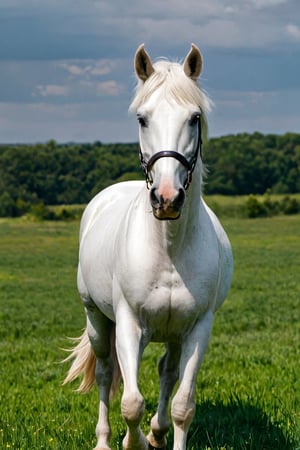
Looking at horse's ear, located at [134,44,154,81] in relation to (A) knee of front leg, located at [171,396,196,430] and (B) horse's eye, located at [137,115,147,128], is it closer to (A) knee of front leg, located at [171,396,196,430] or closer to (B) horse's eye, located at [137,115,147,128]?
(B) horse's eye, located at [137,115,147,128]

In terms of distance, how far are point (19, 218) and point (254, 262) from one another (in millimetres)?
50321

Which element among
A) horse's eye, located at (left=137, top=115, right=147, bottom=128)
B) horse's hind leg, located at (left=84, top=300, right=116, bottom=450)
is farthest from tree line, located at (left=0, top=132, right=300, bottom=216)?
horse's eye, located at (left=137, top=115, right=147, bottom=128)

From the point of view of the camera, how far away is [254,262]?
33500 mm

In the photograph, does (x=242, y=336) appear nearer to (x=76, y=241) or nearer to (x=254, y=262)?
(x=254, y=262)

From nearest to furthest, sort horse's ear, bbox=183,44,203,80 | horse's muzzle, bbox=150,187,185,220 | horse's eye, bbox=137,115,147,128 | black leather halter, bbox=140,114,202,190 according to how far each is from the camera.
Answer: horse's muzzle, bbox=150,187,185,220
black leather halter, bbox=140,114,202,190
horse's eye, bbox=137,115,147,128
horse's ear, bbox=183,44,203,80

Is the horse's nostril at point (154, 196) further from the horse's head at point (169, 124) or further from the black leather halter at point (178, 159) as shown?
the black leather halter at point (178, 159)

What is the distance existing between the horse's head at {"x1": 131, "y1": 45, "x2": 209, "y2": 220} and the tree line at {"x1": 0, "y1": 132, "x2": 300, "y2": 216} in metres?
69.3

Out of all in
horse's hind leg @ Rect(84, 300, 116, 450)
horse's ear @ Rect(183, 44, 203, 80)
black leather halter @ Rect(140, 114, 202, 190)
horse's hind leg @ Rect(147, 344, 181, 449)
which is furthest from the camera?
horse's hind leg @ Rect(84, 300, 116, 450)

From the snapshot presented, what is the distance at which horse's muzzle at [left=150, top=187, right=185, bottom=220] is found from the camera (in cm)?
439

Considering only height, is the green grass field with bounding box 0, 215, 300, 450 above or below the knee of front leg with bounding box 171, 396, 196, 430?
below

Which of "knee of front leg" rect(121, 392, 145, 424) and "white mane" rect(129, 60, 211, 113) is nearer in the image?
"white mane" rect(129, 60, 211, 113)

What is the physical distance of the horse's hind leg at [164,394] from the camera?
609 cm

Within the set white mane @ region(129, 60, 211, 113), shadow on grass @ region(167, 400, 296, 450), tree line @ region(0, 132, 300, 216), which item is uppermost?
white mane @ region(129, 60, 211, 113)

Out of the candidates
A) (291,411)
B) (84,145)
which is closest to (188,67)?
(291,411)
